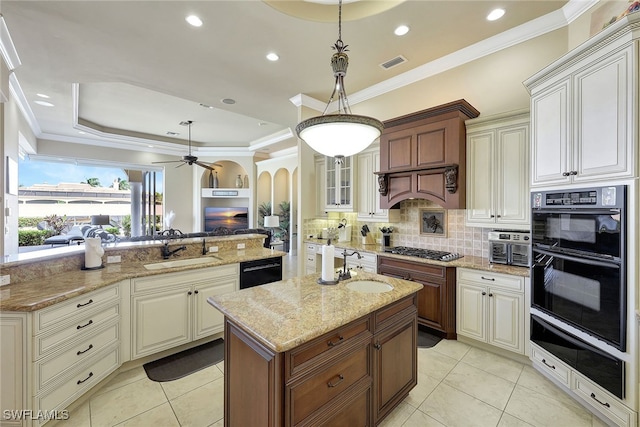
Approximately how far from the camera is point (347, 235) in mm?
4457

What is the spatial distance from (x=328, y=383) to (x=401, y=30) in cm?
321

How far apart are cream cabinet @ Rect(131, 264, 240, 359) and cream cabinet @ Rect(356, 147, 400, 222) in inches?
84.5

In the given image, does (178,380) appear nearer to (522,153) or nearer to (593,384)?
(593,384)

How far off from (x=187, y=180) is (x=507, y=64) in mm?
8491

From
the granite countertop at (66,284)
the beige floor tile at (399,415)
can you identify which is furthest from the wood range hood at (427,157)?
the granite countertop at (66,284)

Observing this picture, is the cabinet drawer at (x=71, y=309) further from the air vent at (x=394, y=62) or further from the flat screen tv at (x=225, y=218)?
the flat screen tv at (x=225, y=218)

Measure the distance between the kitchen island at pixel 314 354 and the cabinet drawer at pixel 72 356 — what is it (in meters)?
1.21

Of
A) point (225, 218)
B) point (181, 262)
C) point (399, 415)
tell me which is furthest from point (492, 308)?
point (225, 218)

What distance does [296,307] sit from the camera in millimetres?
1552

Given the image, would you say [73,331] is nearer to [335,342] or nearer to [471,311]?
[335,342]

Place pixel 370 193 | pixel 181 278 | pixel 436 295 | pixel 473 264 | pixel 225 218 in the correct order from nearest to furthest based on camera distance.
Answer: pixel 181 278 < pixel 473 264 < pixel 436 295 < pixel 370 193 < pixel 225 218

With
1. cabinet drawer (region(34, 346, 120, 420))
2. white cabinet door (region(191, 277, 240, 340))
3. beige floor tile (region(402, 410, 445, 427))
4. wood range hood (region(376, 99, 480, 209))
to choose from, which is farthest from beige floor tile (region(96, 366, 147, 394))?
wood range hood (region(376, 99, 480, 209))

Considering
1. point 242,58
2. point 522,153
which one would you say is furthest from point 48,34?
point 522,153

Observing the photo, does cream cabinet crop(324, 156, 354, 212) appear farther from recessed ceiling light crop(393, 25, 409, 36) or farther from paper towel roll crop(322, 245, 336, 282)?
paper towel roll crop(322, 245, 336, 282)
